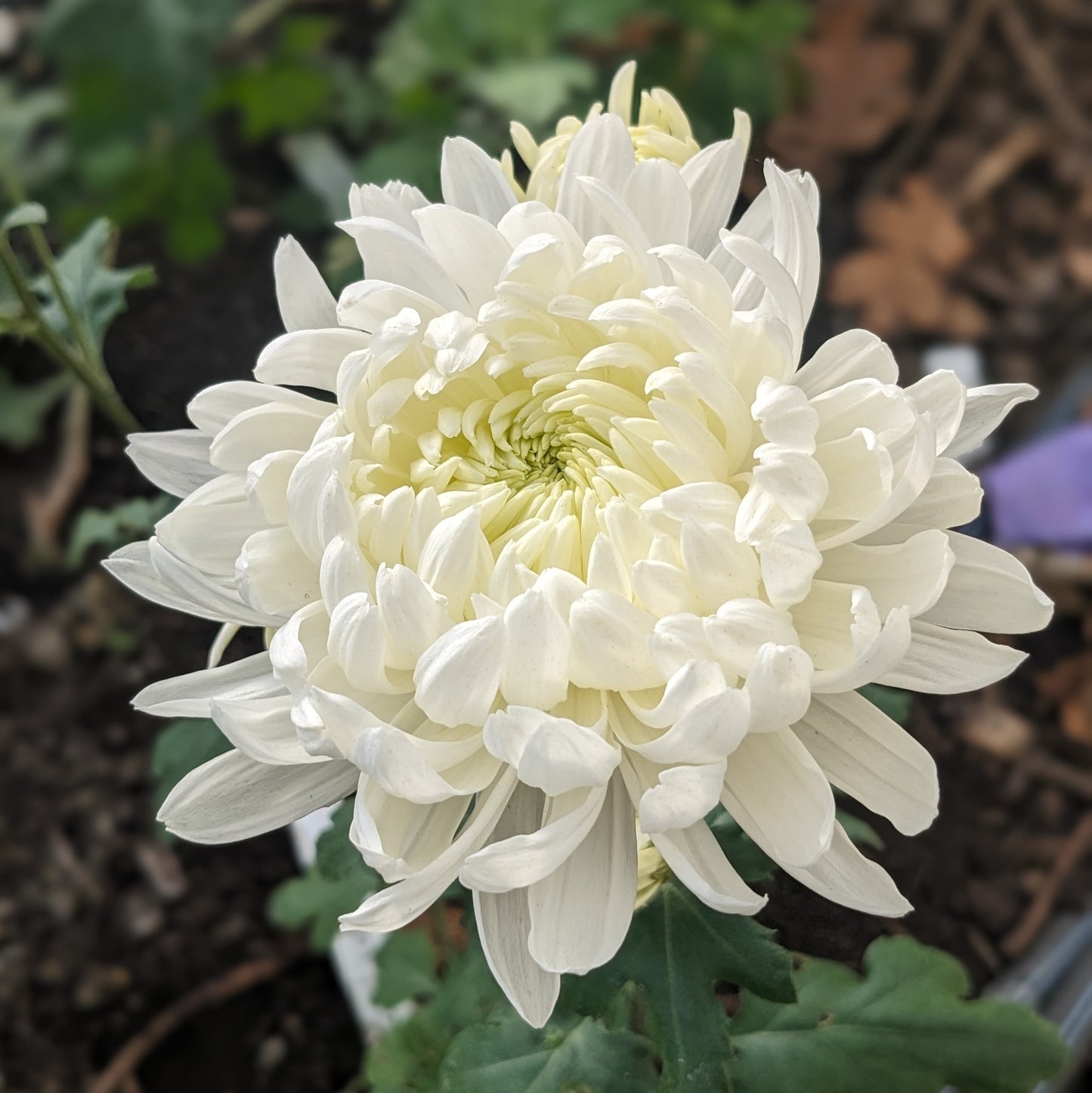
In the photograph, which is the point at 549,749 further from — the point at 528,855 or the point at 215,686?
the point at 215,686

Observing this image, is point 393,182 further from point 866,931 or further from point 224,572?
point 866,931

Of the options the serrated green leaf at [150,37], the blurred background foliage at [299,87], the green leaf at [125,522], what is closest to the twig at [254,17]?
the blurred background foliage at [299,87]

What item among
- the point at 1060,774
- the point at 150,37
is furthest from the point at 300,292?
the point at 1060,774

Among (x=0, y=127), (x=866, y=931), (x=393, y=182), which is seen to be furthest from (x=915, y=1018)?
(x=0, y=127)

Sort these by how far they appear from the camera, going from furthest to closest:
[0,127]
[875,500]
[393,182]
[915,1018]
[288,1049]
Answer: [0,127] → [288,1049] → [915,1018] → [393,182] → [875,500]

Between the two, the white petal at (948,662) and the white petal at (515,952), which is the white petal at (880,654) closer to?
the white petal at (948,662)
